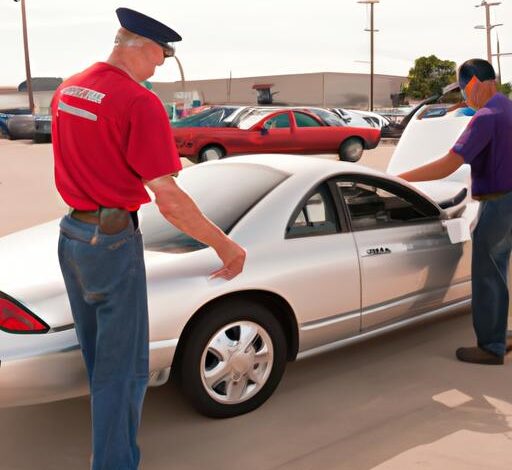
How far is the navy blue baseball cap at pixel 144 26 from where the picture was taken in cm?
262

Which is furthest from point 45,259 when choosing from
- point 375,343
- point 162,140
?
point 375,343

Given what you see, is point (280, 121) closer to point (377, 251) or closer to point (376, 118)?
point (376, 118)

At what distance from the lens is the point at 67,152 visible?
265 cm

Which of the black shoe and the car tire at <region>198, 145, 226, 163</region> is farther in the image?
the car tire at <region>198, 145, 226, 163</region>

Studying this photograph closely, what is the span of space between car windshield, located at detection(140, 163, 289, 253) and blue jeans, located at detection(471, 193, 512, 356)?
1289 millimetres

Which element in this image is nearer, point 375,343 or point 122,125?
point 122,125

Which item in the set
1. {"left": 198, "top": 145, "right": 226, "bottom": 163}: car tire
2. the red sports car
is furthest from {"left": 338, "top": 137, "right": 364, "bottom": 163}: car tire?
{"left": 198, "top": 145, "right": 226, "bottom": 163}: car tire

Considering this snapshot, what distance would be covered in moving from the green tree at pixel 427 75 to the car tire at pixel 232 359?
6586 cm

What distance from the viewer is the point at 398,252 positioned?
441 centimetres

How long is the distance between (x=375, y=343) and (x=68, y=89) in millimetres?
3040

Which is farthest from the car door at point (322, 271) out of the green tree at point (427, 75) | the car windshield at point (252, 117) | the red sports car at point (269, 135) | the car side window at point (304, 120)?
the green tree at point (427, 75)

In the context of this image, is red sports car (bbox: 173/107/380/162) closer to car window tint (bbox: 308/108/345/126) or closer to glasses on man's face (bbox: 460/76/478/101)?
car window tint (bbox: 308/108/345/126)

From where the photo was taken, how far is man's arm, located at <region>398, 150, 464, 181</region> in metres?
4.34

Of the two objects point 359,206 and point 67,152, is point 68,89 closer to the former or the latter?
point 67,152
